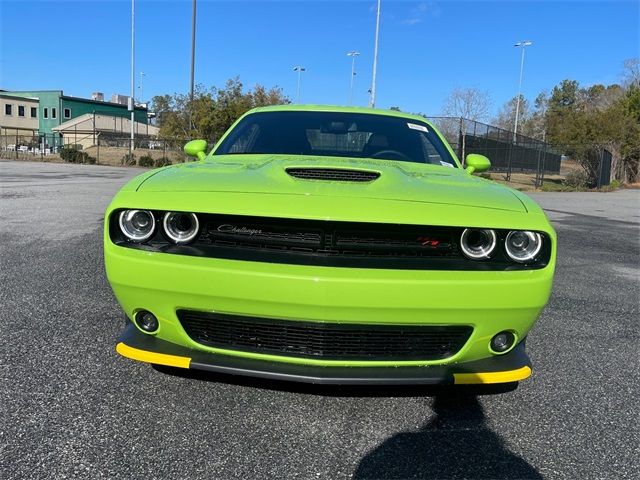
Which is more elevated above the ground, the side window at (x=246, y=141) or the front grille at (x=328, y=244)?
the side window at (x=246, y=141)

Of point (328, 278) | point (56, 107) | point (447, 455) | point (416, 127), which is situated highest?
point (56, 107)

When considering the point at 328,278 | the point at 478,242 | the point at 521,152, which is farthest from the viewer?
the point at 521,152

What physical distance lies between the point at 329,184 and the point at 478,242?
727mm

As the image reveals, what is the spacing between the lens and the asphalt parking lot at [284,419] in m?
2.11

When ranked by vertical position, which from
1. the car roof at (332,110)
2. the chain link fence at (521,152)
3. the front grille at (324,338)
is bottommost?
the front grille at (324,338)

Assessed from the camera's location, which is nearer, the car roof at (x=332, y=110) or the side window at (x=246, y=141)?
the side window at (x=246, y=141)

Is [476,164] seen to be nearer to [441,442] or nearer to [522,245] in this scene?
[522,245]

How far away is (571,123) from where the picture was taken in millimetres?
28281

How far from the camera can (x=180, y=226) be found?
2377mm

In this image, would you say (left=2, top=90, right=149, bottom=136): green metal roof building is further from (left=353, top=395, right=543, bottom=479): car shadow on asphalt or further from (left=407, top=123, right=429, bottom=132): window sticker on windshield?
(left=353, top=395, right=543, bottom=479): car shadow on asphalt

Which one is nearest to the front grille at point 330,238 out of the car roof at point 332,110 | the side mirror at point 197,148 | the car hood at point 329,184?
the car hood at point 329,184

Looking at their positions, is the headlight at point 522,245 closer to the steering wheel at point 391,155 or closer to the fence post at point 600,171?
the steering wheel at point 391,155

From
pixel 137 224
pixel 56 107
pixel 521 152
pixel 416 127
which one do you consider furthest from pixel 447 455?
pixel 56 107

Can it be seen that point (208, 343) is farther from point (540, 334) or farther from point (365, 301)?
point (540, 334)
